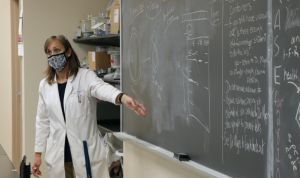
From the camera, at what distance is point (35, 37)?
13.9 feet

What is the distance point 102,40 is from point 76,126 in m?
1.64

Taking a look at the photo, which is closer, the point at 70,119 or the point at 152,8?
the point at 152,8

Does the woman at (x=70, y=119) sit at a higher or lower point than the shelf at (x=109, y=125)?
higher

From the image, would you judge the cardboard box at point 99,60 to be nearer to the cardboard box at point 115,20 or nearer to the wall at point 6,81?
the cardboard box at point 115,20

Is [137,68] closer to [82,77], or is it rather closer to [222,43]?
[82,77]

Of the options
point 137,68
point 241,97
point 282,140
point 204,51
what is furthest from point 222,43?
point 137,68

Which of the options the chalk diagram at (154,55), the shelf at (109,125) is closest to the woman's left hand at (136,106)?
the chalk diagram at (154,55)

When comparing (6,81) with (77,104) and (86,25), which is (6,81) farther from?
(77,104)

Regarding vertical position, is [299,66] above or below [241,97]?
above

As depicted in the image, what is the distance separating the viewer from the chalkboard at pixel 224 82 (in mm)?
1219

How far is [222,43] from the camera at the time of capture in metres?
1.53

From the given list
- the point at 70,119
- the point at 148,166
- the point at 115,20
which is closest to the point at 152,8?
the point at 70,119

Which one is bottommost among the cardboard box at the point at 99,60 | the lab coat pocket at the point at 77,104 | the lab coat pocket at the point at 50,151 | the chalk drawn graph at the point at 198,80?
the lab coat pocket at the point at 50,151

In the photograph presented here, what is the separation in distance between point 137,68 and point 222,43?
0.94m
